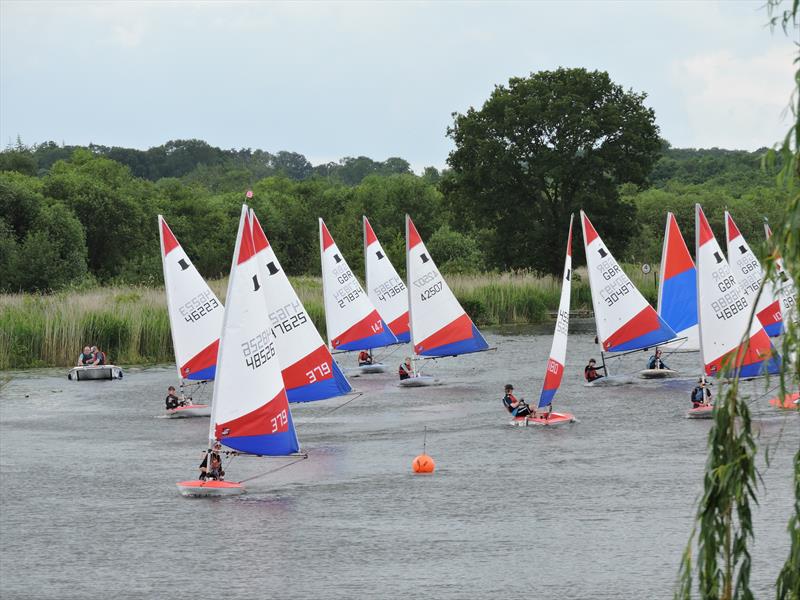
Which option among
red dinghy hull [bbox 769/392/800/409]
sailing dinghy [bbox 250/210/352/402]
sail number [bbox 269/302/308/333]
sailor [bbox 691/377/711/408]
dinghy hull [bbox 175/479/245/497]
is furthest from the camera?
sailor [bbox 691/377/711/408]

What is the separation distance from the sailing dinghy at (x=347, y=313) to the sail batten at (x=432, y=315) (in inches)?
71.6

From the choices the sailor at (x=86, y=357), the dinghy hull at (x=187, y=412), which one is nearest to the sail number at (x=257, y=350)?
the dinghy hull at (x=187, y=412)

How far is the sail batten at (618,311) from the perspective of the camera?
133 feet

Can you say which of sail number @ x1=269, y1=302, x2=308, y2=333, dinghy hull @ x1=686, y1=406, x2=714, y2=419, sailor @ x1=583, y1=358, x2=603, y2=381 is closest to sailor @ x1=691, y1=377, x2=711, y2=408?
dinghy hull @ x1=686, y1=406, x2=714, y2=419

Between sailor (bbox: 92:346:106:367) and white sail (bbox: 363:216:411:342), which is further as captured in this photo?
white sail (bbox: 363:216:411:342)

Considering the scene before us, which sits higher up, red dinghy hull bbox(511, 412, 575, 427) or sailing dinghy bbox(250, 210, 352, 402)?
sailing dinghy bbox(250, 210, 352, 402)

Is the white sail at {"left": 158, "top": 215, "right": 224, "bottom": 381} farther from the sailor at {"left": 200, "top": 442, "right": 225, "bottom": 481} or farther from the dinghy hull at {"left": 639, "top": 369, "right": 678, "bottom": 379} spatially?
the dinghy hull at {"left": 639, "top": 369, "right": 678, "bottom": 379}

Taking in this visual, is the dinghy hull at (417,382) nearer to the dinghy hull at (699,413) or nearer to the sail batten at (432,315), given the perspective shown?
the sail batten at (432,315)

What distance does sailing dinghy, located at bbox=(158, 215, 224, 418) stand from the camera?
1430 inches

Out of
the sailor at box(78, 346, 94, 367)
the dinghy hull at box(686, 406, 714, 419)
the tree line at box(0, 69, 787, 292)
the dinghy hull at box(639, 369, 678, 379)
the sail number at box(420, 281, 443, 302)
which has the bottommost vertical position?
the dinghy hull at box(686, 406, 714, 419)

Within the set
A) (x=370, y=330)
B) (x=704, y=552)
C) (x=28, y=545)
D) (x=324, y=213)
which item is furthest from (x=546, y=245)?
(x=704, y=552)

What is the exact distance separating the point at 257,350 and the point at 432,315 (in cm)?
1743

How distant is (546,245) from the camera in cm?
7119

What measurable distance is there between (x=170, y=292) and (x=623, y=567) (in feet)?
67.3
